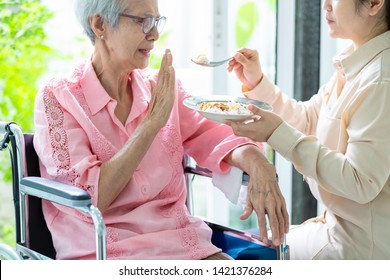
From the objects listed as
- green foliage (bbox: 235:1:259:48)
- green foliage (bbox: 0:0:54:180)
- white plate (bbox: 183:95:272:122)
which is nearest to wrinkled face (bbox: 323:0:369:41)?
white plate (bbox: 183:95:272:122)

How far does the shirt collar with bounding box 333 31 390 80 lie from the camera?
79.6 inches

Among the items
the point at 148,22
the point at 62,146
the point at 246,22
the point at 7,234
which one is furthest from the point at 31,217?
the point at 246,22

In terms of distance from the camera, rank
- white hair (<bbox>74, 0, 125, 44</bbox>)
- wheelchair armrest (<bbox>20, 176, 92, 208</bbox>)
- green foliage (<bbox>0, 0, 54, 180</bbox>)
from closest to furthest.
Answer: wheelchair armrest (<bbox>20, 176, 92, 208</bbox>), white hair (<bbox>74, 0, 125, 44</bbox>), green foliage (<bbox>0, 0, 54, 180</bbox>)

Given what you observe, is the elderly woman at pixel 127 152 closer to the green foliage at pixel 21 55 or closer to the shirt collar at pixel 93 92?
the shirt collar at pixel 93 92

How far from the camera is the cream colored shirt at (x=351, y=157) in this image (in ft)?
6.35

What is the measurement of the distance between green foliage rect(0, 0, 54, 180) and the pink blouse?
0.94m

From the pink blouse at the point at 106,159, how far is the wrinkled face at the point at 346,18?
0.45 metres

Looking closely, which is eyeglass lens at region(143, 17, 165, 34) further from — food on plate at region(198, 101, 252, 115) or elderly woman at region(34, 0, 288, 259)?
food on plate at region(198, 101, 252, 115)

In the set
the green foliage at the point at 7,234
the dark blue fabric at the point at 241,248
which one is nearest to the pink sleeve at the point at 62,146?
the dark blue fabric at the point at 241,248

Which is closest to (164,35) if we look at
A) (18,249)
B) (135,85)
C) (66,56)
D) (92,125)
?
(66,56)

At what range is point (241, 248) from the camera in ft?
7.14

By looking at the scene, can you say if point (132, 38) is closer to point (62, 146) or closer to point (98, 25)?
point (98, 25)
